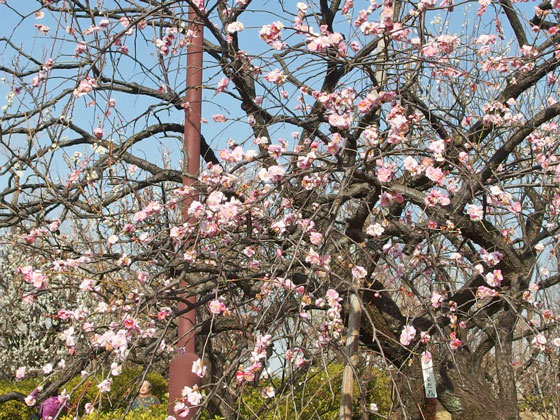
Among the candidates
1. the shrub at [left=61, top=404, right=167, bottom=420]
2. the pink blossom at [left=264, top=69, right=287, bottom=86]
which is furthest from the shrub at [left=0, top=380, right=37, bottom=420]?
the pink blossom at [left=264, top=69, right=287, bottom=86]

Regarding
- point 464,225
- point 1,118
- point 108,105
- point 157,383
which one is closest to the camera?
point 464,225

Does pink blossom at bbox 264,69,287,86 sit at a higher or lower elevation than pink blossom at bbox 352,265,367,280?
higher

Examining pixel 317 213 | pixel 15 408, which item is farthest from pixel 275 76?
pixel 15 408

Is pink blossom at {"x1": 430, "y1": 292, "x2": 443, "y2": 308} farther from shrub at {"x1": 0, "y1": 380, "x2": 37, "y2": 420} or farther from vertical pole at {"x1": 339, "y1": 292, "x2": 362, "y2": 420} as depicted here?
shrub at {"x1": 0, "y1": 380, "x2": 37, "y2": 420}

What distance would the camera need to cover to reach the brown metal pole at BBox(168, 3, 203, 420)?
4.05 m

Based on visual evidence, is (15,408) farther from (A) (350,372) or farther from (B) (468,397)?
(A) (350,372)

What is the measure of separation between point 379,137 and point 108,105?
2271 mm

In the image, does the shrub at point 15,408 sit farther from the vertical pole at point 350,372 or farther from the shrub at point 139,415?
the vertical pole at point 350,372

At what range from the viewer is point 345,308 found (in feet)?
15.1

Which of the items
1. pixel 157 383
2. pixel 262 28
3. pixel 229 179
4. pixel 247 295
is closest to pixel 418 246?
pixel 247 295

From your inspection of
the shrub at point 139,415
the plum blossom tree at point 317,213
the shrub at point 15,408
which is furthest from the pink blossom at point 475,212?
the shrub at point 15,408

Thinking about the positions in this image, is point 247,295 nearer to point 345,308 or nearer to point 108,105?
point 345,308

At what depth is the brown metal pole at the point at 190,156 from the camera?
4051 millimetres

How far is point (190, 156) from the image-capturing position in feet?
14.5
